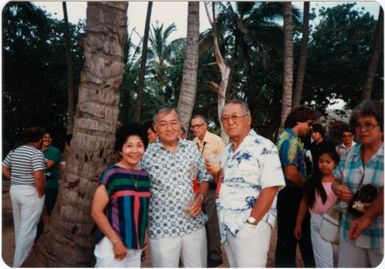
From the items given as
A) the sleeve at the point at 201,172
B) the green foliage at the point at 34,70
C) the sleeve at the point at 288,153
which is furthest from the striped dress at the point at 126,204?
the green foliage at the point at 34,70

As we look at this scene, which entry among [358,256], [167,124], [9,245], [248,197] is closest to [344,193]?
[358,256]

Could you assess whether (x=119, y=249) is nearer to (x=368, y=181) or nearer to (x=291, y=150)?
(x=368, y=181)

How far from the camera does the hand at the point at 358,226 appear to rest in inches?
90.4

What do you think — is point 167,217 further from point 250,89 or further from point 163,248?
point 250,89

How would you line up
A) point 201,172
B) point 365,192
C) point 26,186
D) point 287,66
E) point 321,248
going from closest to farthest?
point 365,192 → point 201,172 → point 321,248 → point 26,186 → point 287,66

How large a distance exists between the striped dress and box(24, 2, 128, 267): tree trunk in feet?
2.06

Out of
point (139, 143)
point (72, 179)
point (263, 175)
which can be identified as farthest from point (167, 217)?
point (72, 179)

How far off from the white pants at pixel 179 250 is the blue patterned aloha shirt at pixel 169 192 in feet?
0.15

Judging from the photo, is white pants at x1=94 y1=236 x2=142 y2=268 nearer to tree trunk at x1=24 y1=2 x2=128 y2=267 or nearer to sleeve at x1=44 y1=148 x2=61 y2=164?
tree trunk at x1=24 y1=2 x2=128 y2=267

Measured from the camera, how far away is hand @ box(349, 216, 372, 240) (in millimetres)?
2297

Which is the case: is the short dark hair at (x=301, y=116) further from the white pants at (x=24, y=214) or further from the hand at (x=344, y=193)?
the white pants at (x=24, y=214)

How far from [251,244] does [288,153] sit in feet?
4.15

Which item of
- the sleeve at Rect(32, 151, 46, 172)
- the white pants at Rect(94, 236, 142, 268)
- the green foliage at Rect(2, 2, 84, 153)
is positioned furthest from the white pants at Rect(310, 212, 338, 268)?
the green foliage at Rect(2, 2, 84, 153)

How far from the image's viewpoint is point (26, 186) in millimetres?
4000
